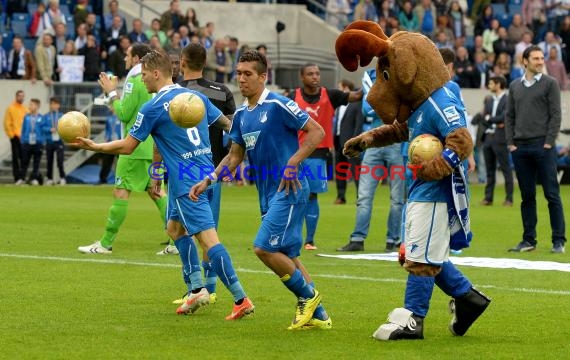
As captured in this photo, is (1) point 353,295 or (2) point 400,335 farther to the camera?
(1) point 353,295

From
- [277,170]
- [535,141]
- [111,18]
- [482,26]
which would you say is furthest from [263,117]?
[482,26]

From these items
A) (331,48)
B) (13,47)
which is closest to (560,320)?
(13,47)

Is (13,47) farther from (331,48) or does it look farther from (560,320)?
(560,320)

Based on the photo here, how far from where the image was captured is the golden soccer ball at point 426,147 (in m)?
8.26

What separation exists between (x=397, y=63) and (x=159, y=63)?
2338mm

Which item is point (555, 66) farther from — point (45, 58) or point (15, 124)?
point (15, 124)

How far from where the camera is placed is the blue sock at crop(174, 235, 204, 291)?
395 inches

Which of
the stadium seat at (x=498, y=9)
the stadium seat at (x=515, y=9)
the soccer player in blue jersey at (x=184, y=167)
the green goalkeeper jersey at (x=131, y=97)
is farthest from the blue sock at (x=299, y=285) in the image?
the stadium seat at (x=515, y=9)

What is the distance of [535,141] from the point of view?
48.1 feet

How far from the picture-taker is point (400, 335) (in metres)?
8.41

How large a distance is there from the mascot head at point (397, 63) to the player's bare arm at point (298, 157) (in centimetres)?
59

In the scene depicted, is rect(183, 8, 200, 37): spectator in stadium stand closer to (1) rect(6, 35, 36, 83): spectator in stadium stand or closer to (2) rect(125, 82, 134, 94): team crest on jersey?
(1) rect(6, 35, 36, 83): spectator in stadium stand

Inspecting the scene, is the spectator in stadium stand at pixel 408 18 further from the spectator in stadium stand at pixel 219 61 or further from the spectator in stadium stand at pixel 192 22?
the spectator in stadium stand at pixel 192 22

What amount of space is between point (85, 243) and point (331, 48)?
22125 mm
